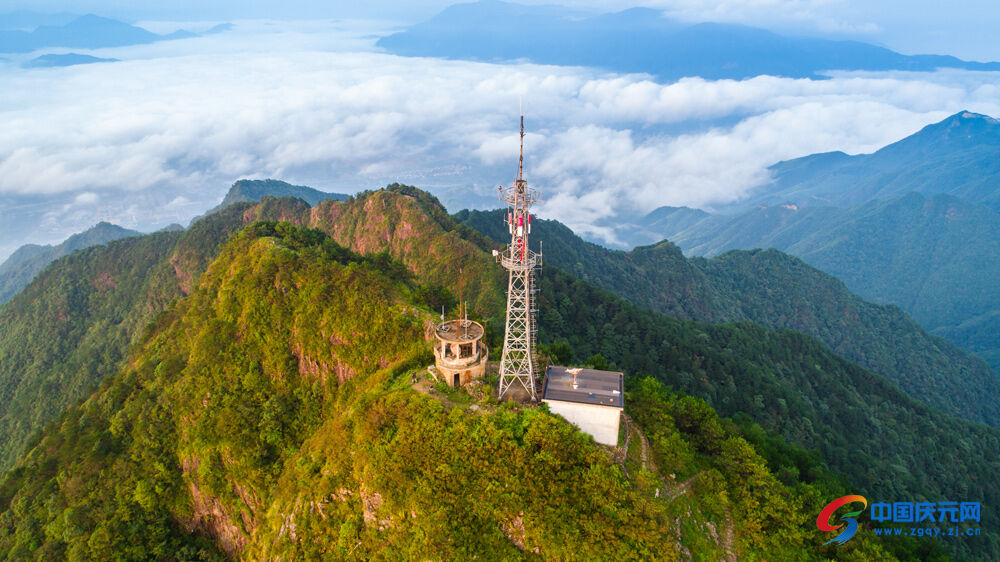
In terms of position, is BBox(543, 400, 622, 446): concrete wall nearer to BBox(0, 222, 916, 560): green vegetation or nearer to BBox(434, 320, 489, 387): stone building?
BBox(0, 222, 916, 560): green vegetation

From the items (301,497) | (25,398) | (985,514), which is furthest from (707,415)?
(25,398)

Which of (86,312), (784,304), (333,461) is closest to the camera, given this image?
(333,461)

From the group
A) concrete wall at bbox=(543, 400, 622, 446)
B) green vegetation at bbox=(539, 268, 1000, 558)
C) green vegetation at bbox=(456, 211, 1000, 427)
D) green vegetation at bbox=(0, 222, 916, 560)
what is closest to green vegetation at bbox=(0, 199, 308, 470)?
green vegetation at bbox=(0, 222, 916, 560)

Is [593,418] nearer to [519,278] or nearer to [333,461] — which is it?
[519,278]

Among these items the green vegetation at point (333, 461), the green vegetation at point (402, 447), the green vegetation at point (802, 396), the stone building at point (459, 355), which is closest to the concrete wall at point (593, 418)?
the green vegetation at point (333, 461)

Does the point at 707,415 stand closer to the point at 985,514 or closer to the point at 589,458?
the point at 589,458

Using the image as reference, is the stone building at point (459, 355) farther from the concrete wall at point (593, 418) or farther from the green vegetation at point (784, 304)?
the green vegetation at point (784, 304)

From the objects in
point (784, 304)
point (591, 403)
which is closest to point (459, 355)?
point (591, 403)
